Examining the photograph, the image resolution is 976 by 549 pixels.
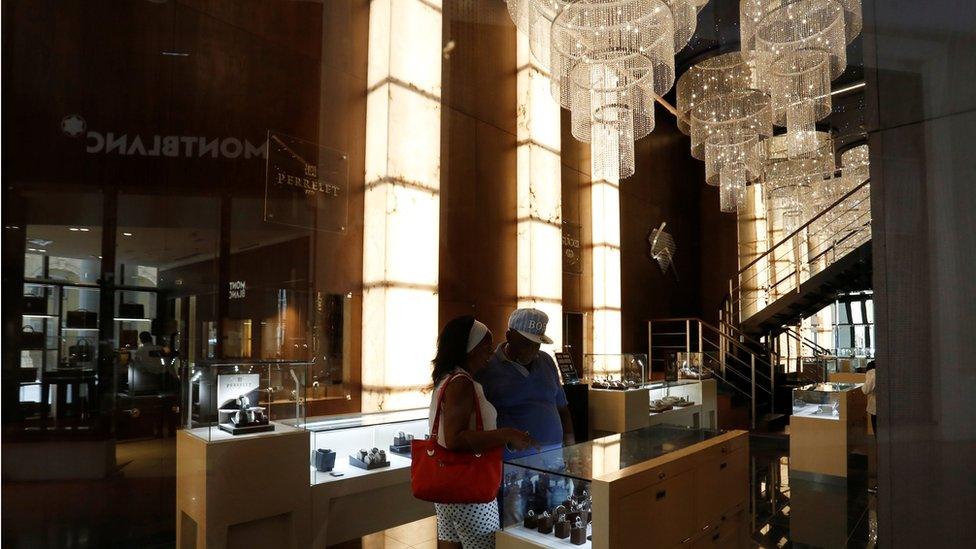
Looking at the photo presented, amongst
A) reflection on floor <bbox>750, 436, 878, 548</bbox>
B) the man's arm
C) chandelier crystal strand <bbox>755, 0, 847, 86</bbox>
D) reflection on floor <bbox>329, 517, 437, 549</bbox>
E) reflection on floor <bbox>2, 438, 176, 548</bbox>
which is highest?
chandelier crystal strand <bbox>755, 0, 847, 86</bbox>

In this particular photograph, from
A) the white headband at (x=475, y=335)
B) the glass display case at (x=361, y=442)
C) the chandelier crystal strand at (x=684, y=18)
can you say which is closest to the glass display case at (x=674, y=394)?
the glass display case at (x=361, y=442)

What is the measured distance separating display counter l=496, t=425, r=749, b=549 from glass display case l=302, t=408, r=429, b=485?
166 centimetres

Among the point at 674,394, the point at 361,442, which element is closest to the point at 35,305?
the point at 361,442

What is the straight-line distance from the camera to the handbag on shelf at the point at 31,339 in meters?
3.83

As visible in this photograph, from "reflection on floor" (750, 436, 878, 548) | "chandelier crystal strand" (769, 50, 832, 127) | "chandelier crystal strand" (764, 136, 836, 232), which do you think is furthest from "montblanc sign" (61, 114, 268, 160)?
"chandelier crystal strand" (764, 136, 836, 232)

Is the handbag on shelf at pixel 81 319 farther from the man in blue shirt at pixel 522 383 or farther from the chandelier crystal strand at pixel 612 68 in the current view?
the chandelier crystal strand at pixel 612 68

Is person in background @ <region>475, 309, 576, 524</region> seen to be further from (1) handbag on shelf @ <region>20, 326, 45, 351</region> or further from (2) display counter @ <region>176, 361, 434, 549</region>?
(1) handbag on shelf @ <region>20, 326, 45, 351</region>

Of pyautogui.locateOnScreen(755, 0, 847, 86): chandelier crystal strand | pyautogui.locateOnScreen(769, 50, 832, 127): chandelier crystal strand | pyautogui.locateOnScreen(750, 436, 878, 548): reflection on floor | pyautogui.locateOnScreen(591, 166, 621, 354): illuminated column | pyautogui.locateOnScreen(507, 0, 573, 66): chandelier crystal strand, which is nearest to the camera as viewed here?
pyautogui.locateOnScreen(750, 436, 878, 548): reflection on floor

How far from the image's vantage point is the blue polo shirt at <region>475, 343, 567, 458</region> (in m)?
2.75

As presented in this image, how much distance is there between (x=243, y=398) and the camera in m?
3.36

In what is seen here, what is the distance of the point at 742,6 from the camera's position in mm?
5336

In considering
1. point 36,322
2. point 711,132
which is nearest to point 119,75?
point 36,322

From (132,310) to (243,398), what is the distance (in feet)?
5.11

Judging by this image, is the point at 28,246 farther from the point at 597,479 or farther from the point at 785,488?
the point at 785,488
